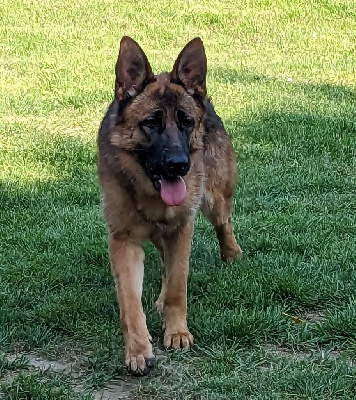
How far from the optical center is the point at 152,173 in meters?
4.19

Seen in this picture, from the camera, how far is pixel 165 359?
400cm

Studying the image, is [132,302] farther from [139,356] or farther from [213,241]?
[213,241]

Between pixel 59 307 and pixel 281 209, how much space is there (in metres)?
2.64

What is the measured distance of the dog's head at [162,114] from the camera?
409cm

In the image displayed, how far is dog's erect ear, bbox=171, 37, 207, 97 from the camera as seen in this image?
14.5 ft

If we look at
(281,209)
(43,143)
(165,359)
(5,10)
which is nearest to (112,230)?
(165,359)

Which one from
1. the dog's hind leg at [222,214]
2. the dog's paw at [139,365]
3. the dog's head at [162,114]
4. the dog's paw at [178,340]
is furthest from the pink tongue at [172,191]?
the dog's hind leg at [222,214]

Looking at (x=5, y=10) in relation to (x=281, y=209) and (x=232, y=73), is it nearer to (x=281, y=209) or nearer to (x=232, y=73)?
(x=232, y=73)

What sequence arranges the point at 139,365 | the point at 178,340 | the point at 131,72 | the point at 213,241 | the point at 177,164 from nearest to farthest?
the point at 139,365, the point at 177,164, the point at 178,340, the point at 131,72, the point at 213,241

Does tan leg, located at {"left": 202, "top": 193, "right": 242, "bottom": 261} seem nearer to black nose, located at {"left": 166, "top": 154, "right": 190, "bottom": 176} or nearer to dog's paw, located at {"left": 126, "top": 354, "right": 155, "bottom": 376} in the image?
black nose, located at {"left": 166, "top": 154, "right": 190, "bottom": 176}

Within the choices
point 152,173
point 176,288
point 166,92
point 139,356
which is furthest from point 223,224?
point 139,356

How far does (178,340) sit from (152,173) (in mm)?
937

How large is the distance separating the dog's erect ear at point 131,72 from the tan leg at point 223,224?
1.38 m

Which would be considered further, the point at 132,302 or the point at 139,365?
the point at 132,302
